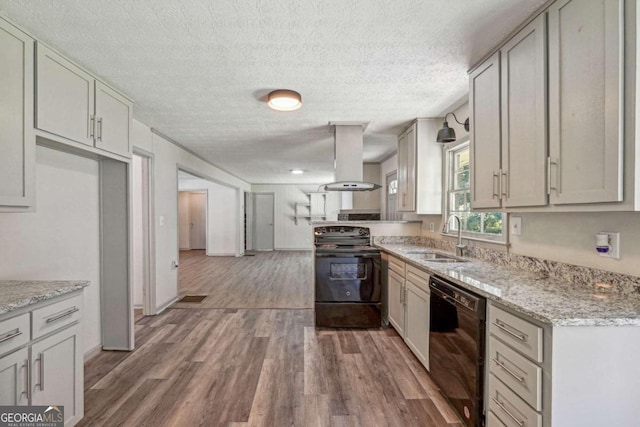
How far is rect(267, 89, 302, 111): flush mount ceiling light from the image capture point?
94.8 inches

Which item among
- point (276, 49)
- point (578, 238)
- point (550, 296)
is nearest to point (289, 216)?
point (276, 49)

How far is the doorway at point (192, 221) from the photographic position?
9.80m

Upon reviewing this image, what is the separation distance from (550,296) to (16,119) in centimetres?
292

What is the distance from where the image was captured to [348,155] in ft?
11.5

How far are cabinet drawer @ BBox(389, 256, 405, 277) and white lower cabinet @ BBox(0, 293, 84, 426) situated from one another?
2.46m

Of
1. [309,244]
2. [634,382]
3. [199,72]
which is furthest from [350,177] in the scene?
[309,244]

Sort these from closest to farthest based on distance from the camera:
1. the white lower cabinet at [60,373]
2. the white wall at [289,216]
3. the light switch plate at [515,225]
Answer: the white lower cabinet at [60,373], the light switch plate at [515,225], the white wall at [289,216]

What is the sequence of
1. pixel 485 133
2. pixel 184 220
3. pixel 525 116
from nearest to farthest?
pixel 525 116 → pixel 485 133 → pixel 184 220

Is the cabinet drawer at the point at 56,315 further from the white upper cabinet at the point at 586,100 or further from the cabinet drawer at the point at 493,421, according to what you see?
the white upper cabinet at the point at 586,100

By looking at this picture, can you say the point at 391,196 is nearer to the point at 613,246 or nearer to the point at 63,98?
the point at 613,246

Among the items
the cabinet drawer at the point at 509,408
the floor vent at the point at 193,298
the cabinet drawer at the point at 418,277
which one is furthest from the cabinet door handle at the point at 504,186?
the floor vent at the point at 193,298

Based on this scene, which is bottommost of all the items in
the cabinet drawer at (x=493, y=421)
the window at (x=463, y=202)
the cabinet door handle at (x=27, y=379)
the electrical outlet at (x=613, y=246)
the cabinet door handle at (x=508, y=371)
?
the cabinet drawer at (x=493, y=421)

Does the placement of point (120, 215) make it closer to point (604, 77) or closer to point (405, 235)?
point (405, 235)

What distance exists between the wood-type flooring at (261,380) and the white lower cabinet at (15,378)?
0.55 metres
